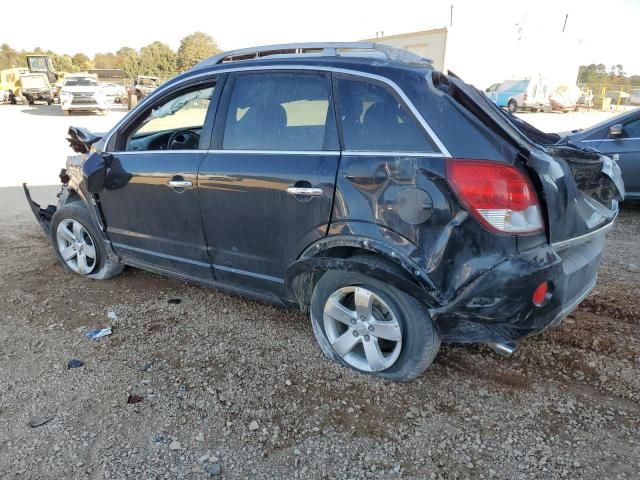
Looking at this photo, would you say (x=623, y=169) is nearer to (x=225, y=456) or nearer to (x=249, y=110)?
(x=249, y=110)

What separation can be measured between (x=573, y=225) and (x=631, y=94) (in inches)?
1886

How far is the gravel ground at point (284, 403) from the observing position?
2.30m

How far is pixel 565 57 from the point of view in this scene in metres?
39.5

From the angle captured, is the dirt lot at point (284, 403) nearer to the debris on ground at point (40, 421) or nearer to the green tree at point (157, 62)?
the debris on ground at point (40, 421)

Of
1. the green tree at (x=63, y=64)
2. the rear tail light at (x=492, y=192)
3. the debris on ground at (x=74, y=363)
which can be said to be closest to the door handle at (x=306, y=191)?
the rear tail light at (x=492, y=192)

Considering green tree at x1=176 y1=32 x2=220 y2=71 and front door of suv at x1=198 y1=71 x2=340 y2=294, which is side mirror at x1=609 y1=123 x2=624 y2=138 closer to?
front door of suv at x1=198 y1=71 x2=340 y2=294

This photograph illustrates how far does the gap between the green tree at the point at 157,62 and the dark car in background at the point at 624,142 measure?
57368 millimetres

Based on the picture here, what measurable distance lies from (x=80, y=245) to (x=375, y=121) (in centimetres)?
307

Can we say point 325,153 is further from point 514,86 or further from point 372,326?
point 514,86

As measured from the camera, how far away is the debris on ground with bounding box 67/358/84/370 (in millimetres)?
3080

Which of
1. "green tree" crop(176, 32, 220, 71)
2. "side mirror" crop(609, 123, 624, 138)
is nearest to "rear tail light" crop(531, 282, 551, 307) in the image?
"side mirror" crop(609, 123, 624, 138)

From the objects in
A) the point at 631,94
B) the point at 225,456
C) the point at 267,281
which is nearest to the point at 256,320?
→ the point at 267,281

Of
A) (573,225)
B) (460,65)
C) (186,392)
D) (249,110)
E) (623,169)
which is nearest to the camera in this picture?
(573,225)

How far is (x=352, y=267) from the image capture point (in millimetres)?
2631
